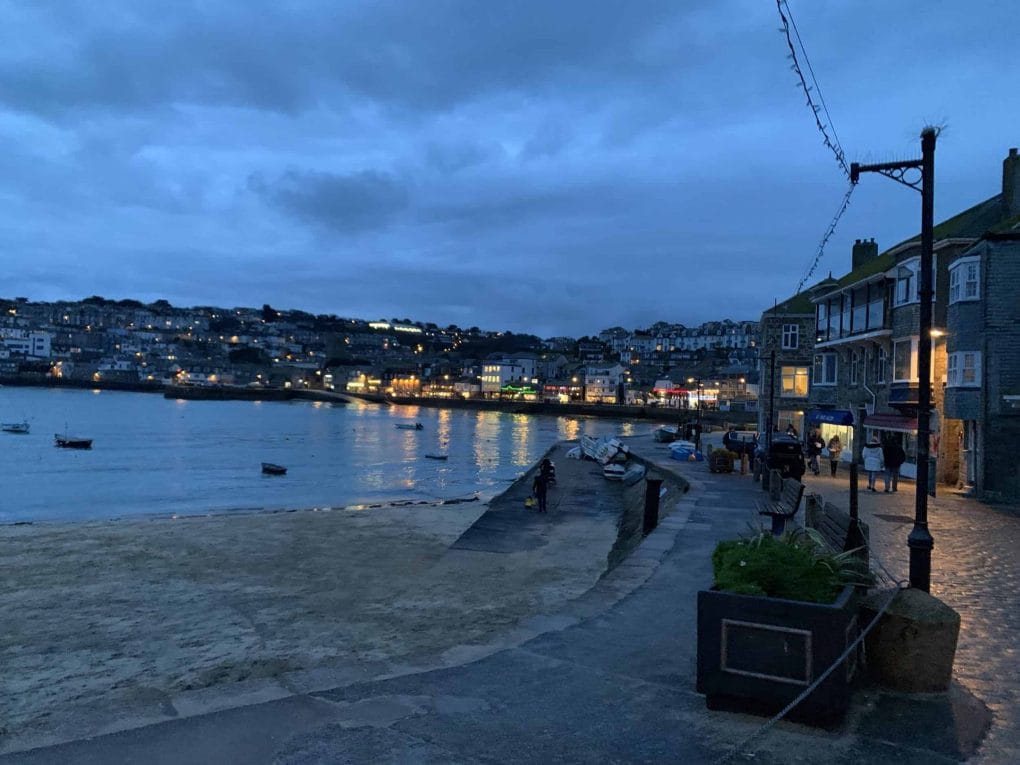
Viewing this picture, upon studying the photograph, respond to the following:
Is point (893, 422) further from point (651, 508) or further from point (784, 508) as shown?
point (784, 508)

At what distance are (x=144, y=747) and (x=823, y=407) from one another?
1439 inches

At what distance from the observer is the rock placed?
18.6 ft

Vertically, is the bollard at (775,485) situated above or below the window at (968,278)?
below

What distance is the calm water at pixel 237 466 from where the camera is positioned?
3770 centimetres

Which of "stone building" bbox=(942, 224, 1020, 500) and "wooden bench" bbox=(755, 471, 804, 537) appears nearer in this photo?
"wooden bench" bbox=(755, 471, 804, 537)

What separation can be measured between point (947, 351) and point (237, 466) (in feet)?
152

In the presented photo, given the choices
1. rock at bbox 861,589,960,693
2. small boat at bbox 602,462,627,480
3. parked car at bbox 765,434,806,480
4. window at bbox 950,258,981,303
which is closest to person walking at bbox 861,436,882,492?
parked car at bbox 765,434,806,480

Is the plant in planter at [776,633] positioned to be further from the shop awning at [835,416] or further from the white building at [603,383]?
→ the white building at [603,383]

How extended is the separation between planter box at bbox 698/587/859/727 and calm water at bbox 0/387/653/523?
3186cm

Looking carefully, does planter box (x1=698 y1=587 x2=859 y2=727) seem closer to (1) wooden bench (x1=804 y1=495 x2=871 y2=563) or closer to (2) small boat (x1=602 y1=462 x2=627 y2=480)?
(1) wooden bench (x1=804 y1=495 x2=871 y2=563)

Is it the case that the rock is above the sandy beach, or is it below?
above

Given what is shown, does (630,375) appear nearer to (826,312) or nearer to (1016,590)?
(826,312)

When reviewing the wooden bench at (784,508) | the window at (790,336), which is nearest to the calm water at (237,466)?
the window at (790,336)

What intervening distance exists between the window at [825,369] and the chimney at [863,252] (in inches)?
378
